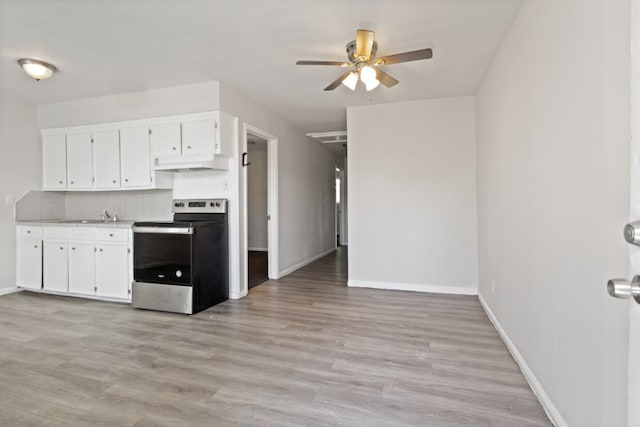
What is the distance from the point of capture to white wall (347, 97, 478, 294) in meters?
3.89

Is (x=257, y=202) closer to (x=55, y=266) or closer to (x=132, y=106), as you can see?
(x=132, y=106)

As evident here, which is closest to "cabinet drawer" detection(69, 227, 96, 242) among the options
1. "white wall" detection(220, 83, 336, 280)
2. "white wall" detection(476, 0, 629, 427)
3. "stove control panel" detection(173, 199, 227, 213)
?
"stove control panel" detection(173, 199, 227, 213)

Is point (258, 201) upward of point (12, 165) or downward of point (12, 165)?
downward

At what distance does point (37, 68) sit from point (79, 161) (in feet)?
4.80

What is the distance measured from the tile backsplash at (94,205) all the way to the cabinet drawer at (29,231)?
16cm

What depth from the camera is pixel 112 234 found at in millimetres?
3619

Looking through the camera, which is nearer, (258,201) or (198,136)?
(198,136)

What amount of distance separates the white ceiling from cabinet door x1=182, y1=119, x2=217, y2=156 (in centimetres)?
46

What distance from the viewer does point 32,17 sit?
223 cm

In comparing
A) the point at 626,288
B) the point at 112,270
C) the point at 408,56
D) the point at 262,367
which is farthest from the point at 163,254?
the point at 626,288

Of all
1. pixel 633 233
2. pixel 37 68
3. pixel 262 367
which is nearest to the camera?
pixel 633 233

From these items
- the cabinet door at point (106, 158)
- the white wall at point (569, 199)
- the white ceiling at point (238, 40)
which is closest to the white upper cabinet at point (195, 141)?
the white ceiling at point (238, 40)

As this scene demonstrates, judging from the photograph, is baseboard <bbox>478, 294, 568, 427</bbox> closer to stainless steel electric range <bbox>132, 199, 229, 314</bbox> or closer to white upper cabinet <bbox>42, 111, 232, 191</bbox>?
stainless steel electric range <bbox>132, 199, 229, 314</bbox>

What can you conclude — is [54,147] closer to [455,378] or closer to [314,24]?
[314,24]
